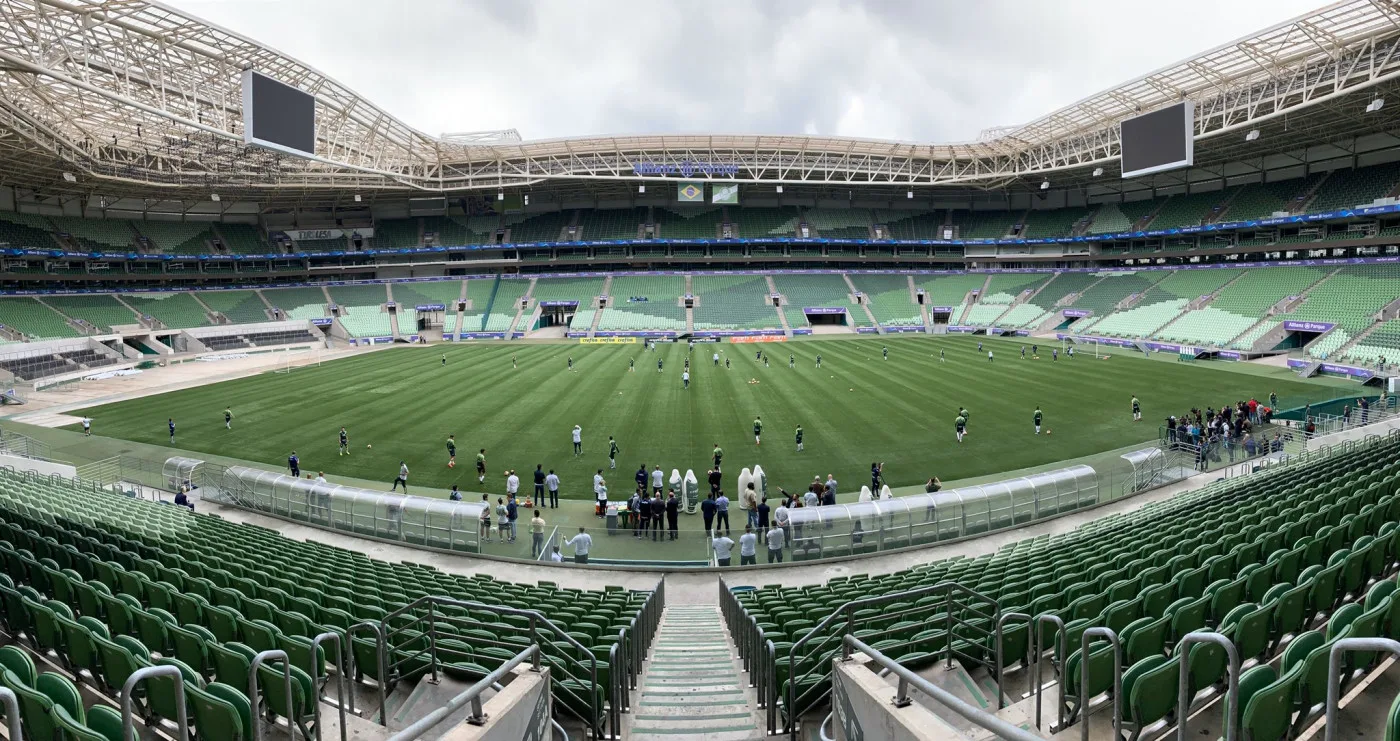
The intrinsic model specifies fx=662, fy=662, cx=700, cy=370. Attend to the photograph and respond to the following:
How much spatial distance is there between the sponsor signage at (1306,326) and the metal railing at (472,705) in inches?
2126

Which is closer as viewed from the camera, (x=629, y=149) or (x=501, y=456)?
(x=501, y=456)

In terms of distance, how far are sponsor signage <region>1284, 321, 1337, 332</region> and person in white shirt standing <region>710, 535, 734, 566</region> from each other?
47.2 m

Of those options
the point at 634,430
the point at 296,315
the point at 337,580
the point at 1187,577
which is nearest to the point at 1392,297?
the point at 634,430

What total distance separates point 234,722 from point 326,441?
23.5 meters

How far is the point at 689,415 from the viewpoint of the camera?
92.7ft

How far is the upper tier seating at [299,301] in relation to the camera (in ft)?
222

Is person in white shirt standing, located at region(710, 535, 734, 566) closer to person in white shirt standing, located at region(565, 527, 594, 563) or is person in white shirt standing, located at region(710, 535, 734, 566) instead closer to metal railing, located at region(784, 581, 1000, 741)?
person in white shirt standing, located at region(565, 527, 594, 563)

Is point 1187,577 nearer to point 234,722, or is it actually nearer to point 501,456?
point 234,722

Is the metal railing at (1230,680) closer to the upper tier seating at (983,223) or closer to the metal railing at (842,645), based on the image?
the metal railing at (842,645)

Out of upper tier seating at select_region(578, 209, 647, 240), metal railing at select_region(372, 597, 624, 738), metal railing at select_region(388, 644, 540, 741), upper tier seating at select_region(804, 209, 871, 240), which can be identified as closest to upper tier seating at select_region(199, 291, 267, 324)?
upper tier seating at select_region(578, 209, 647, 240)

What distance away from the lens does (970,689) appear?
19.3ft

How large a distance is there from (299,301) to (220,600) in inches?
2898

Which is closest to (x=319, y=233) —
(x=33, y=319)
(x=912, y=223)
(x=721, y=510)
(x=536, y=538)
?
(x=33, y=319)

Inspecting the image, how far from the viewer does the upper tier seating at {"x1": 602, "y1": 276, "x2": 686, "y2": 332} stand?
66.0 m
